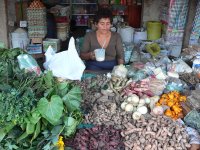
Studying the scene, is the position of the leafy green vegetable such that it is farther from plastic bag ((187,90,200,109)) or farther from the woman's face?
the woman's face

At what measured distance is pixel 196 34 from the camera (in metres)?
4.39

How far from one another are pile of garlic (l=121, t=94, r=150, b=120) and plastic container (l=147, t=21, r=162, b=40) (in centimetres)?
291

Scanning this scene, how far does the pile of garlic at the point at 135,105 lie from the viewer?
233cm

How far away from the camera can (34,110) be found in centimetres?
199

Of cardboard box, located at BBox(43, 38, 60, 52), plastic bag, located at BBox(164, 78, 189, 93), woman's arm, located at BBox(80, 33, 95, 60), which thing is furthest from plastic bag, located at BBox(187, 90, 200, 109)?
cardboard box, located at BBox(43, 38, 60, 52)

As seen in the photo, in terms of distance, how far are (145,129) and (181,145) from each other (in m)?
0.29

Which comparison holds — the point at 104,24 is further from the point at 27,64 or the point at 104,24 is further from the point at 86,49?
the point at 27,64

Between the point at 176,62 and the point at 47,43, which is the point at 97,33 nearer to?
the point at 176,62

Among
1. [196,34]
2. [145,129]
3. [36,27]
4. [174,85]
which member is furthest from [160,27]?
[145,129]

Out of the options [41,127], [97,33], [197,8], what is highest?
[197,8]

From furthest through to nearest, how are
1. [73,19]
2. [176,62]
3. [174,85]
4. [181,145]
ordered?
[73,19] → [176,62] → [174,85] → [181,145]

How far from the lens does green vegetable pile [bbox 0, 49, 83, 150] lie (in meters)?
1.97

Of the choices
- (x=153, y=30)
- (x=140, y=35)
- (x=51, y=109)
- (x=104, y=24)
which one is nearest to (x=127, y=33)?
(x=140, y=35)

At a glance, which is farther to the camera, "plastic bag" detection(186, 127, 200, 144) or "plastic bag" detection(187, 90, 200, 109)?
"plastic bag" detection(187, 90, 200, 109)
